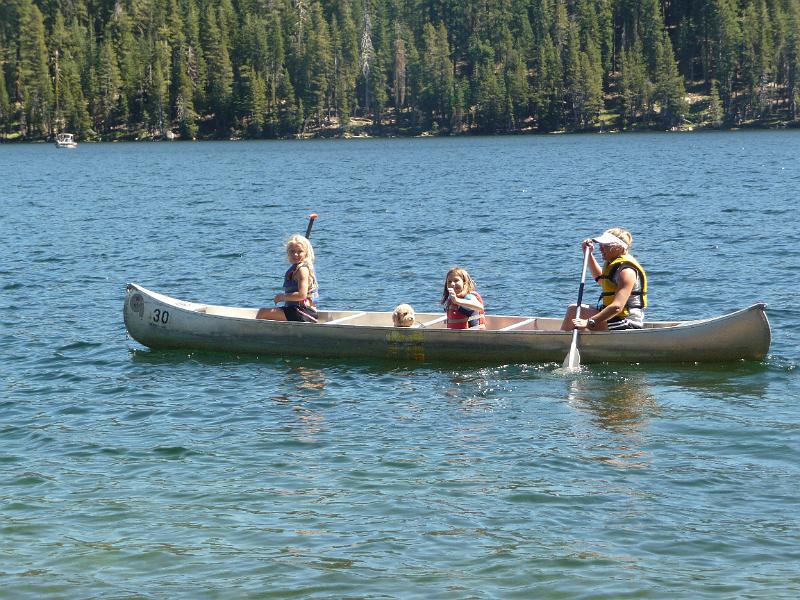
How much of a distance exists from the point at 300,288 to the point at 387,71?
14958 cm

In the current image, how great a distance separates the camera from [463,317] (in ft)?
57.7

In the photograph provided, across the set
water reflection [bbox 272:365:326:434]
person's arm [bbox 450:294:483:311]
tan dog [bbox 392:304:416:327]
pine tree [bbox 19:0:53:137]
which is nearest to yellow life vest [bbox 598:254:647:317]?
person's arm [bbox 450:294:483:311]

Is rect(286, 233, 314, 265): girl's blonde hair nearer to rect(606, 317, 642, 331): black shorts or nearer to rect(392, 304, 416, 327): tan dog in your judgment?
rect(392, 304, 416, 327): tan dog

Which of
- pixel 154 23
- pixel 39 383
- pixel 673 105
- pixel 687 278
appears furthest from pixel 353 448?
pixel 154 23

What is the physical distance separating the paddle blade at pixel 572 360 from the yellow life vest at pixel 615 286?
893mm

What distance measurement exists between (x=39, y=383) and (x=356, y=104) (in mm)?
144607

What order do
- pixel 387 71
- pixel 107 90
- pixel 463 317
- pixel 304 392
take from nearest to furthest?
pixel 304 392 < pixel 463 317 < pixel 107 90 < pixel 387 71

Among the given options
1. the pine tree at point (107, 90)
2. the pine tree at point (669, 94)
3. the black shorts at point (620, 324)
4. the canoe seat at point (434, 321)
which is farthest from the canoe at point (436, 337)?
the pine tree at point (107, 90)

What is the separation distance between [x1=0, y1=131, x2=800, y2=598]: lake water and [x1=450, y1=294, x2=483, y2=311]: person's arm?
966mm

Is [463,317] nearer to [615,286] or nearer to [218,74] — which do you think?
[615,286]

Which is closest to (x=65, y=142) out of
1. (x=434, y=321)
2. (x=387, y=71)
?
(x=387, y=71)

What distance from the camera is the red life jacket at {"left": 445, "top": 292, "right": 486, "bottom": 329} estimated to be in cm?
1753

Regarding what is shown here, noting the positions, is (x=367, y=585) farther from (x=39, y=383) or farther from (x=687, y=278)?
(x=687, y=278)

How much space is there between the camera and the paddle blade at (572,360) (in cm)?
1670
